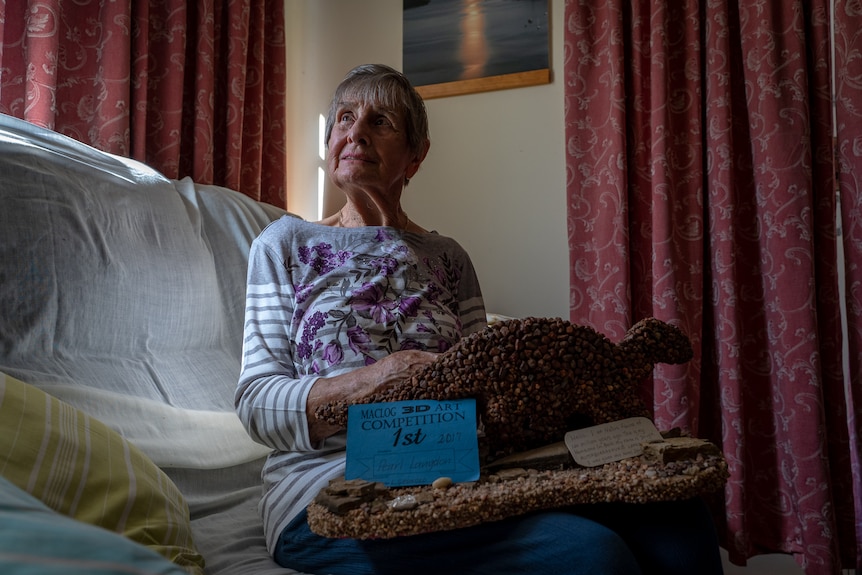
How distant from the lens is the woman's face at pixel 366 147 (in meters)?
1.07

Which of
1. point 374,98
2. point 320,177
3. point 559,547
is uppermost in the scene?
point 320,177

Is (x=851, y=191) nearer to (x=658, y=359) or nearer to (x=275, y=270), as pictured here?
(x=658, y=359)

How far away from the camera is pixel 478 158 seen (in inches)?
83.9

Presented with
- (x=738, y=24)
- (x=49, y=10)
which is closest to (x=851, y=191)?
(x=738, y=24)

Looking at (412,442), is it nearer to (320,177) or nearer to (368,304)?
(368,304)

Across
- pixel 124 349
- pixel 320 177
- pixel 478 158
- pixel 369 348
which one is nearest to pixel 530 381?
pixel 369 348

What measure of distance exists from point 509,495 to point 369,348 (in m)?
0.36

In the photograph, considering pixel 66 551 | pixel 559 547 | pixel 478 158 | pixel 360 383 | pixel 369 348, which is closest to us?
pixel 66 551

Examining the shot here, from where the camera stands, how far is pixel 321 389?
777mm

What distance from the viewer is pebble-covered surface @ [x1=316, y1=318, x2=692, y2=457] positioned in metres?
0.68

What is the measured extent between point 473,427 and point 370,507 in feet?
0.46

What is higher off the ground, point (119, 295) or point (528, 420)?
point (119, 295)

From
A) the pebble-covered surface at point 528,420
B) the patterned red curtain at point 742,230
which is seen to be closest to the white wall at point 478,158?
the patterned red curtain at point 742,230

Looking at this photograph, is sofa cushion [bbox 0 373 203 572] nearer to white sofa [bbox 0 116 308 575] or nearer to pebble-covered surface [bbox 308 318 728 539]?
white sofa [bbox 0 116 308 575]
